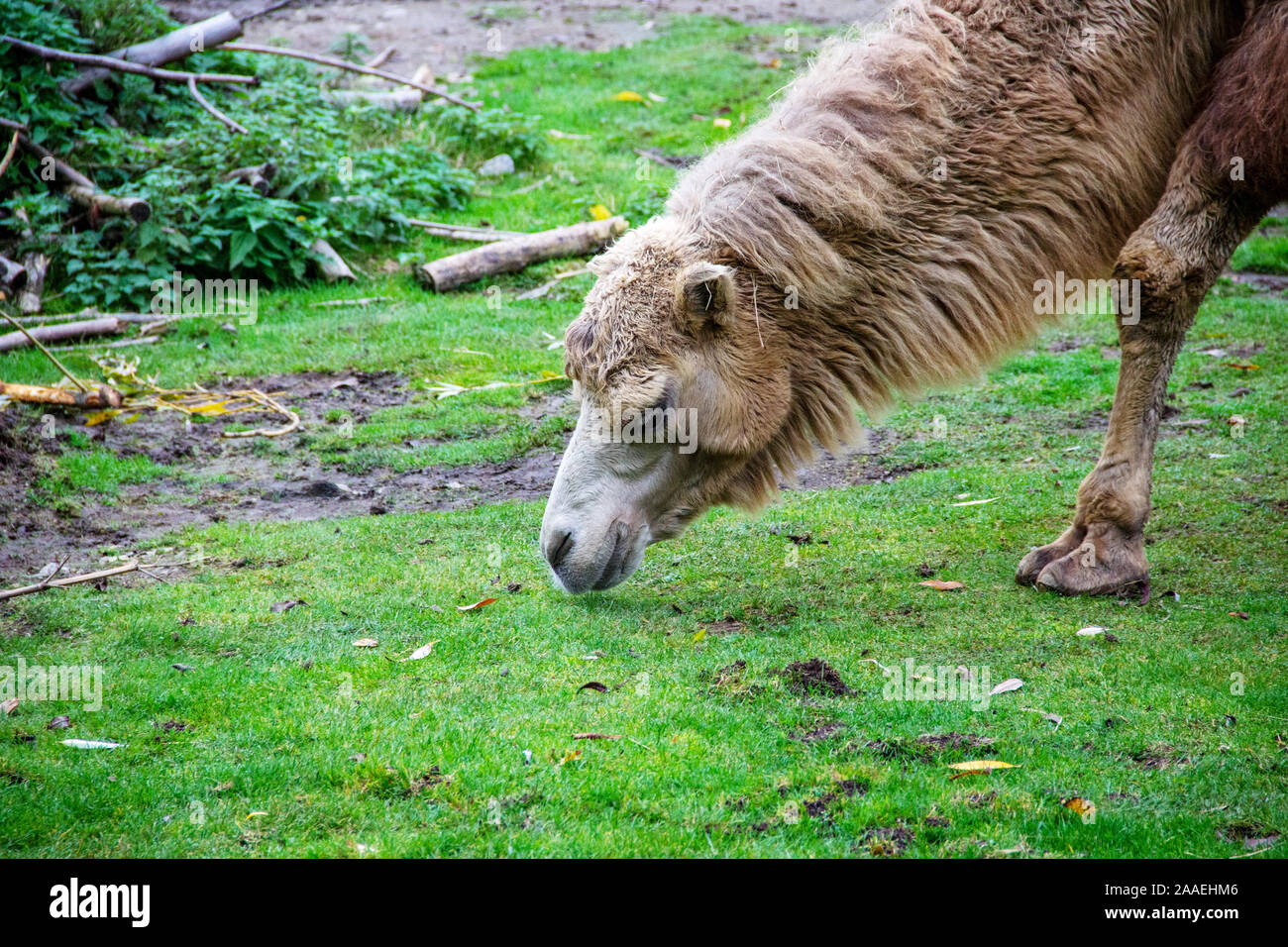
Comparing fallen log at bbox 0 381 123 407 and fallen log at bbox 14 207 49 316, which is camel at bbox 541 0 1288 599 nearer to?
fallen log at bbox 0 381 123 407

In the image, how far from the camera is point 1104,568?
5.39 metres

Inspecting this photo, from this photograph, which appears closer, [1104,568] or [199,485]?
[1104,568]

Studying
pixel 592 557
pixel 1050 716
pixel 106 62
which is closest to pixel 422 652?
pixel 592 557

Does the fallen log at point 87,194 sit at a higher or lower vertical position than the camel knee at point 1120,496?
higher

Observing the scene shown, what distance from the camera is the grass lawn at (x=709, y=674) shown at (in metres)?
3.77

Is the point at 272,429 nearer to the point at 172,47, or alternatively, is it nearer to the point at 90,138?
the point at 90,138

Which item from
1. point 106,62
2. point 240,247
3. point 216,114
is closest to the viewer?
point 240,247

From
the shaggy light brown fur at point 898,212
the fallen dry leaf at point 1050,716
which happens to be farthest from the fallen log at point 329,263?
the fallen dry leaf at point 1050,716

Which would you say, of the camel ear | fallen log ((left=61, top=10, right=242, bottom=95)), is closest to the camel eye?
the camel ear

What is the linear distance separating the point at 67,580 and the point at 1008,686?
4.37 m

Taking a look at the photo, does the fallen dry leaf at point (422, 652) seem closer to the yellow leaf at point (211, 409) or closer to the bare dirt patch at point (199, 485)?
the bare dirt patch at point (199, 485)

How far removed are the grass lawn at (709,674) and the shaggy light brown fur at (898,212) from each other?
956 millimetres

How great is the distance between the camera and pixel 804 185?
493cm
